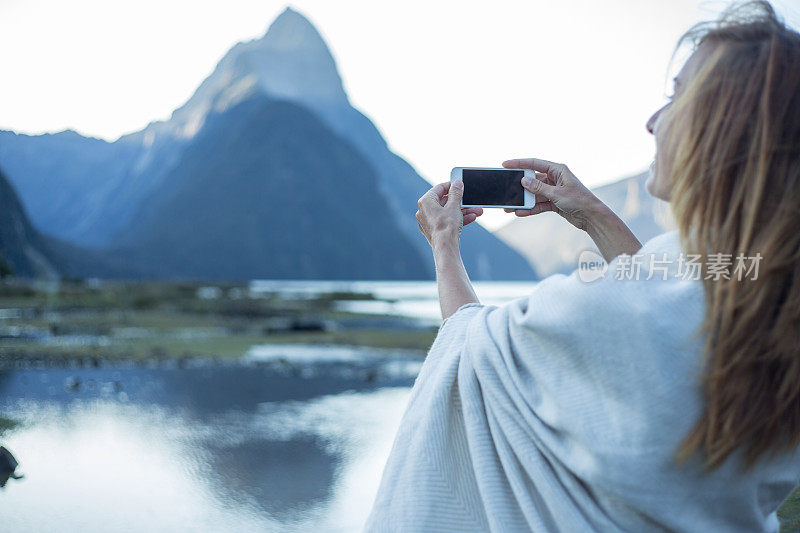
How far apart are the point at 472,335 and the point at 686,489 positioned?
351 mm

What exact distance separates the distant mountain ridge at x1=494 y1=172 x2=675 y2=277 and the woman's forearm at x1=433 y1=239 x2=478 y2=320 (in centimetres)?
15

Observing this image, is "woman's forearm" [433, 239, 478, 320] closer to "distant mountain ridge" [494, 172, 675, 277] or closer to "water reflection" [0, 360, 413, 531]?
"distant mountain ridge" [494, 172, 675, 277]

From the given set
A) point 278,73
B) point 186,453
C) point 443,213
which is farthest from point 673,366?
point 278,73

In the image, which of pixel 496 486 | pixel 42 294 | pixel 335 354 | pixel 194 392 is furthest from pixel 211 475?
pixel 42 294

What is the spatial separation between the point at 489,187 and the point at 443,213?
17 cm

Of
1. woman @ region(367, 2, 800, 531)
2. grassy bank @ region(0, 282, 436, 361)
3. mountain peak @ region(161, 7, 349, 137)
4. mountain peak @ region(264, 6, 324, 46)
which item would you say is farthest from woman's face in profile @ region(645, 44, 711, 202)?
mountain peak @ region(264, 6, 324, 46)

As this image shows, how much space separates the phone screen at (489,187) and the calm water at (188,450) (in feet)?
9.32

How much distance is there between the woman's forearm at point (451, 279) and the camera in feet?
3.48

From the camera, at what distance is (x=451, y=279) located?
1078 millimetres

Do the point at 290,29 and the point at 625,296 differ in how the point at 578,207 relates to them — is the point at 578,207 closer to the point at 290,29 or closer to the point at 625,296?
the point at 625,296

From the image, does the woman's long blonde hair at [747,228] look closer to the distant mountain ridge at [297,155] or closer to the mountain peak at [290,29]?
the distant mountain ridge at [297,155]

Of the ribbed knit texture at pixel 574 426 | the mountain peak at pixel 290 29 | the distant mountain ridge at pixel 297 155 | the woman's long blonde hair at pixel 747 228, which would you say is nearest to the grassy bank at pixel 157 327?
the ribbed knit texture at pixel 574 426

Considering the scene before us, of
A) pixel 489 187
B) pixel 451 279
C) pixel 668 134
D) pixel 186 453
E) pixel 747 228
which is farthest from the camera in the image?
pixel 186 453

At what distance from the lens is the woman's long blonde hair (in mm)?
811
